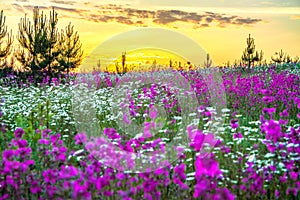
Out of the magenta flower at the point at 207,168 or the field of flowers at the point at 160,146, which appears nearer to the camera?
the magenta flower at the point at 207,168

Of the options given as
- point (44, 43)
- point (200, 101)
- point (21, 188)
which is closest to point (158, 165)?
point (21, 188)

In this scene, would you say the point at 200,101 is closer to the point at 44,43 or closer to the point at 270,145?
the point at 270,145

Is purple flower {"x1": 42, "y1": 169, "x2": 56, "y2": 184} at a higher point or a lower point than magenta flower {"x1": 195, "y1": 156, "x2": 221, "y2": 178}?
lower

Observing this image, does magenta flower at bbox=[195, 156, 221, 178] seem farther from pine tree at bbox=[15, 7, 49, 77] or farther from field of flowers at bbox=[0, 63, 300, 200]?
pine tree at bbox=[15, 7, 49, 77]

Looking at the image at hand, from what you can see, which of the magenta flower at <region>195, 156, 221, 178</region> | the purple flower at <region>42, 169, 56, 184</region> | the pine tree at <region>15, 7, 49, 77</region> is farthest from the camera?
the pine tree at <region>15, 7, 49, 77</region>

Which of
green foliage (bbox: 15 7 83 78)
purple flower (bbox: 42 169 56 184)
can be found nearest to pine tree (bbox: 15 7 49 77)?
green foliage (bbox: 15 7 83 78)

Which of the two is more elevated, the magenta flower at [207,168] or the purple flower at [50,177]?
the magenta flower at [207,168]

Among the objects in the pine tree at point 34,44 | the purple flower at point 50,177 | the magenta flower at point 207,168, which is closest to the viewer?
the magenta flower at point 207,168

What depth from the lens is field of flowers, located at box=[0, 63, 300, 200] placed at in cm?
382

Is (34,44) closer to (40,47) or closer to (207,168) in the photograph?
(40,47)

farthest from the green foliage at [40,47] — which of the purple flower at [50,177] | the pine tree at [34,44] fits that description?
the purple flower at [50,177]

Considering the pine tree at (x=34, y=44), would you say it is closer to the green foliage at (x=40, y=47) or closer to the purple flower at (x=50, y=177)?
the green foliage at (x=40, y=47)

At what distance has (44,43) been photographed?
2342 centimetres

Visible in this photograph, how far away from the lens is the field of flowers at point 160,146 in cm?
382
